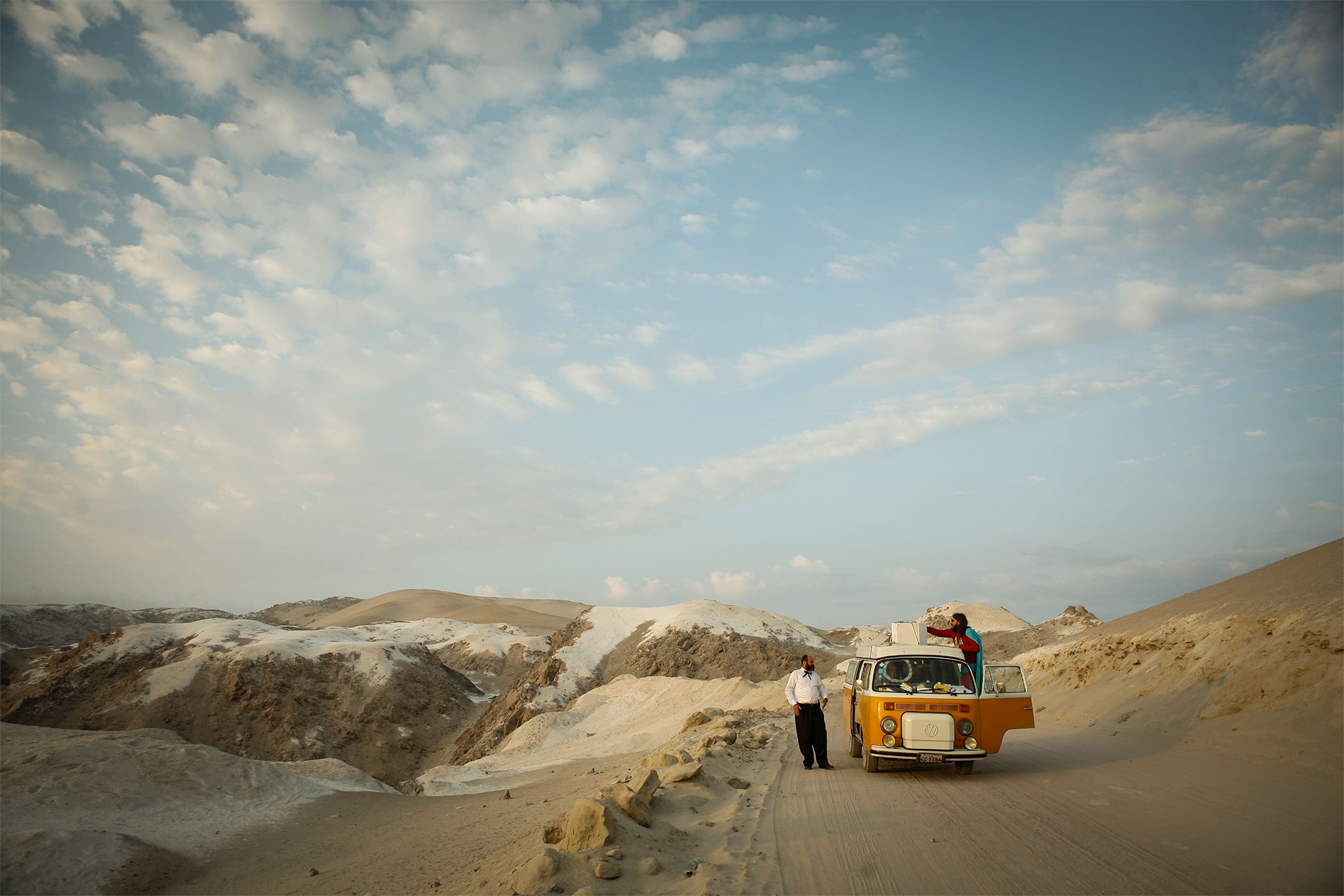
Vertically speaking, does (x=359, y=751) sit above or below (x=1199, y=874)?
below

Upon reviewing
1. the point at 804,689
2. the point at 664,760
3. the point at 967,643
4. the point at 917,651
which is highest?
the point at 967,643

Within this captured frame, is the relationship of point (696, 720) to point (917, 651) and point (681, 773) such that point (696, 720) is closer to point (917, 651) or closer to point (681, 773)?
point (681, 773)

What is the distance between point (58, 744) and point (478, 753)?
2905 cm

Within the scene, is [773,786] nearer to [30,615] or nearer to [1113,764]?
[1113,764]

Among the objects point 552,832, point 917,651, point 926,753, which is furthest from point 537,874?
point 917,651

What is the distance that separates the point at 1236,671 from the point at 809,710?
9.93m

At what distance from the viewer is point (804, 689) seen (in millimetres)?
12555

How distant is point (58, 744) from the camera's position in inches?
675

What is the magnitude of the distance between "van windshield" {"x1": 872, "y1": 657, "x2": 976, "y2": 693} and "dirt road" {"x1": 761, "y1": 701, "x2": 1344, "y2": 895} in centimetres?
145

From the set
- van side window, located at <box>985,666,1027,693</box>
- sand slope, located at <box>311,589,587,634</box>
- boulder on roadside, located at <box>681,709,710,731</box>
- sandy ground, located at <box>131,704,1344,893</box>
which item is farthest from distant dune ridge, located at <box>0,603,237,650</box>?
van side window, located at <box>985,666,1027,693</box>

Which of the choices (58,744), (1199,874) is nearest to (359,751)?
(58,744)

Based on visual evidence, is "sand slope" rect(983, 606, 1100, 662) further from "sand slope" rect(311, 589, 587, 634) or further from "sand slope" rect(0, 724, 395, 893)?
"sand slope" rect(311, 589, 587, 634)

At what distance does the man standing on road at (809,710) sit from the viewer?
12.6 meters

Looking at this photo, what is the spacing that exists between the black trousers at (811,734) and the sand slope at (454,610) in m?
115
